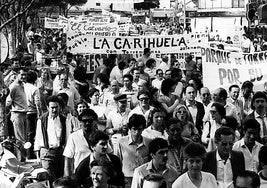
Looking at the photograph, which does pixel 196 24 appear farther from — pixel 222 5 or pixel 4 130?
pixel 4 130

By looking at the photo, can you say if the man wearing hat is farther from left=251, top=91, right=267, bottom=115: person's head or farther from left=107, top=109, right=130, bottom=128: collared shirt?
left=251, top=91, right=267, bottom=115: person's head

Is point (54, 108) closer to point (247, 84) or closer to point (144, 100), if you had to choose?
point (144, 100)

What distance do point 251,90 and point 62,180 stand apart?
19.5 feet

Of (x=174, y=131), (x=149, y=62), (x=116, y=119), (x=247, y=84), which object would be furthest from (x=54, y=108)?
(x=149, y=62)

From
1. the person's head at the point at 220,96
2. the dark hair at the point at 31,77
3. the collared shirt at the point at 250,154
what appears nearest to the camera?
the collared shirt at the point at 250,154

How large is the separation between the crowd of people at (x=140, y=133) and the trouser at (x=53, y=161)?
1 cm

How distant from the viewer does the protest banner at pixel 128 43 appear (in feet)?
59.3

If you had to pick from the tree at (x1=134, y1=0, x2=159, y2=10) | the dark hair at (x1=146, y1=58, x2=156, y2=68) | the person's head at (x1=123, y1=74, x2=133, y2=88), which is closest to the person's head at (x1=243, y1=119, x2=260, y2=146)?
the person's head at (x1=123, y1=74, x2=133, y2=88)

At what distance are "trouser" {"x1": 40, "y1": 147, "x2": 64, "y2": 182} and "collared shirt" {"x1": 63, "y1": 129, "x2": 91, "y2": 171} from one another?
0.80 ft

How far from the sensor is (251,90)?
38.9 feet

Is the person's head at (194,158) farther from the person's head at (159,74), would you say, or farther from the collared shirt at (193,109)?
the person's head at (159,74)

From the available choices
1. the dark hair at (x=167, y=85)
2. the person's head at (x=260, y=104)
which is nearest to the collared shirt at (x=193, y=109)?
the dark hair at (x=167, y=85)

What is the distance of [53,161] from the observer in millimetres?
9133

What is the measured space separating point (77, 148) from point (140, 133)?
71 centimetres
